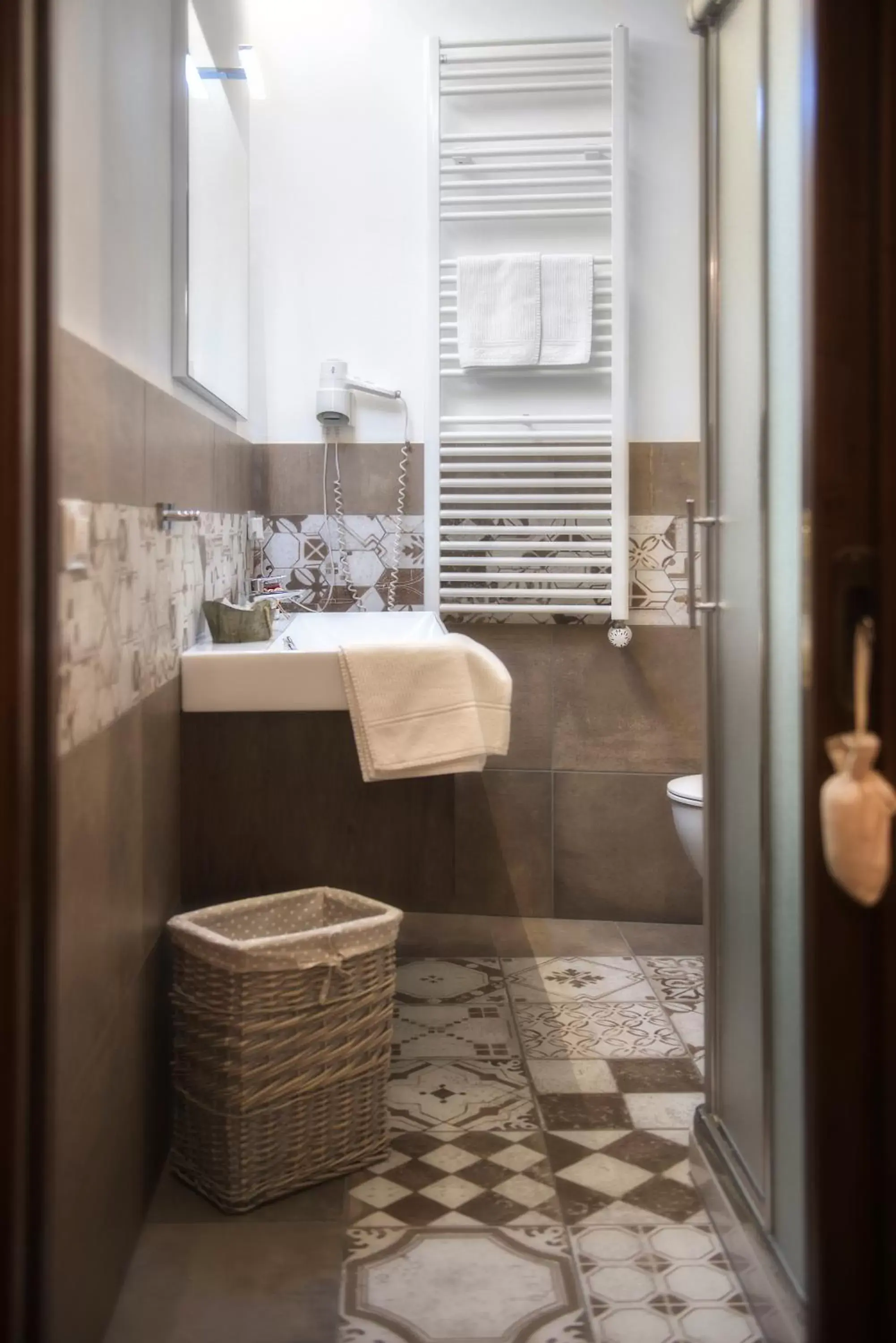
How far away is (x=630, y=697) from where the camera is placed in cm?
352

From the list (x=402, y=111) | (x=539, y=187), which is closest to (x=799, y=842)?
(x=539, y=187)

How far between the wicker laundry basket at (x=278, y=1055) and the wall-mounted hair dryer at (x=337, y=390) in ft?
5.89

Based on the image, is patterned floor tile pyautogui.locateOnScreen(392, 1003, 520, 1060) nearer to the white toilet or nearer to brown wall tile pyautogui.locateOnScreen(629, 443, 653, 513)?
the white toilet

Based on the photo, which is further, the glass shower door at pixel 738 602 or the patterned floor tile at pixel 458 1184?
the patterned floor tile at pixel 458 1184

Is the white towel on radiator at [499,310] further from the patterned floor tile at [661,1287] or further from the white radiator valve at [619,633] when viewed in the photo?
the patterned floor tile at [661,1287]

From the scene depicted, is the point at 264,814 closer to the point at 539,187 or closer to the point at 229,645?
the point at 229,645

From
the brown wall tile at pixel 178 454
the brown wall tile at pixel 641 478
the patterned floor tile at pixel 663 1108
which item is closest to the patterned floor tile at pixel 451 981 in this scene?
the patterned floor tile at pixel 663 1108

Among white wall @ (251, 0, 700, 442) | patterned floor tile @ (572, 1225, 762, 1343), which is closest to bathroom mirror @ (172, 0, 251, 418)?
white wall @ (251, 0, 700, 442)

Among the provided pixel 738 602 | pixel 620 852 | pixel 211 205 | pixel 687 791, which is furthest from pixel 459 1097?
pixel 211 205

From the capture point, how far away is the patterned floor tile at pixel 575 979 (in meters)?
2.95

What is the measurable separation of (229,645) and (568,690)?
4.18ft

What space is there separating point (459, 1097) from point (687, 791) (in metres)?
1.06

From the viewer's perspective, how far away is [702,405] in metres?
2.06

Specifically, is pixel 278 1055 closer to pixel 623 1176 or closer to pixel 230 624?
pixel 623 1176
